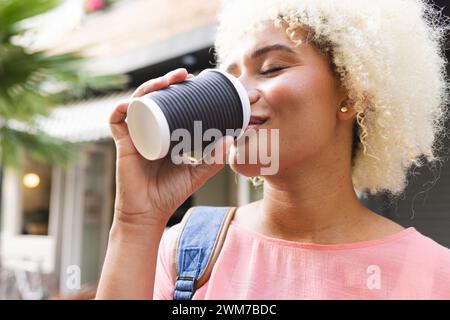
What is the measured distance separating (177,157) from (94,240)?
682cm

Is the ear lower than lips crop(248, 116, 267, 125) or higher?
higher

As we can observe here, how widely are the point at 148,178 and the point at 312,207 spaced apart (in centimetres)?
46

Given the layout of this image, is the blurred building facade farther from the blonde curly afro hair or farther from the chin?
the chin

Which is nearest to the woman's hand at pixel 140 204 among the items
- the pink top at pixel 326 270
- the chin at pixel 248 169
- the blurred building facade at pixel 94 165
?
the chin at pixel 248 169

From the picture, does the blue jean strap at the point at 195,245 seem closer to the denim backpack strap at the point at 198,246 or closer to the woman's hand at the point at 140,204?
the denim backpack strap at the point at 198,246

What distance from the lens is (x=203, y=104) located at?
1.02 m

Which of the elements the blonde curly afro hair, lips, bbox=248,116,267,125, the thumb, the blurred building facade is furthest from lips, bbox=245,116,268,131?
the blurred building facade

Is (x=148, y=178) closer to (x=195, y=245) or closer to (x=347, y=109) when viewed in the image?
(x=195, y=245)

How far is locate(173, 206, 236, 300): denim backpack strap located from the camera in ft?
4.01

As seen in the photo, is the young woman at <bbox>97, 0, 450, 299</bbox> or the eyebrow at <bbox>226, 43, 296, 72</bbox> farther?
the eyebrow at <bbox>226, 43, 296, 72</bbox>

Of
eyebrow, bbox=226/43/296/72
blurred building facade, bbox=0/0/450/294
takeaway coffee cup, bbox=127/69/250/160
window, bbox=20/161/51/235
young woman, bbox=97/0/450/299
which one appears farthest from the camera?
window, bbox=20/161/51/235

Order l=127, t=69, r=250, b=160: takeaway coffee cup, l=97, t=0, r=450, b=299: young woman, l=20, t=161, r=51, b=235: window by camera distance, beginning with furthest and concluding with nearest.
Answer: l=20, t=161, r=51, b=235: window
l=97, t=0, r=450, b=299: young woman
l=127, t=69, r=250, b=160: takeaway coffee cup

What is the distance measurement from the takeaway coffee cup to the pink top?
364mm
